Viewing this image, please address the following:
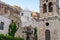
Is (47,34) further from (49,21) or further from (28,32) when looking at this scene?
(28,32)

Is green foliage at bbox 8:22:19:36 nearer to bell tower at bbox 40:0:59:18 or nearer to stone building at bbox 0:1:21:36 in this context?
stone building at bbox 0:1:21:36

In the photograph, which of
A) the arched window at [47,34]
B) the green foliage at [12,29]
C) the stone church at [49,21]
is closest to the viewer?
the stone church at [49,21]

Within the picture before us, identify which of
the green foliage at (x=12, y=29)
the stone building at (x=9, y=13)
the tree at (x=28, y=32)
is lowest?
the tree at (x=28, y=32)

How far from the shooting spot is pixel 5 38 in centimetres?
3403

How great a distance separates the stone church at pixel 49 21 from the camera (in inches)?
1437

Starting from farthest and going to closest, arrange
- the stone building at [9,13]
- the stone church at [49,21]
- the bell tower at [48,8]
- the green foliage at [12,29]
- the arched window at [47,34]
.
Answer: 1. the stone building at [9,13]
2. the green foliage at [12,29]
3. the bell tower at [48,8]
4. the arched window at [47,34]
5. the stone church at [49,21]

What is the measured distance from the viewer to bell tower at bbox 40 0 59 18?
37.8 m

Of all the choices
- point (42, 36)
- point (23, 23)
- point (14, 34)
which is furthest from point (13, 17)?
point (42, 36)

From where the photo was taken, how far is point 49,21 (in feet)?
123

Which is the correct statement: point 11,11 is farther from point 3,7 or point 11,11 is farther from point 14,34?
point 14,34

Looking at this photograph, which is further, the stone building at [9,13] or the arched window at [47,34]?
the stone building at [9,13]

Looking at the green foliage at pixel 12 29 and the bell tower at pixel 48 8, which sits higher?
the bell tower at pixel 48 8

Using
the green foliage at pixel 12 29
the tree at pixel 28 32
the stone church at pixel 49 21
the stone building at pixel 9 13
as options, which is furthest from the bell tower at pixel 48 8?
the stone building at pixel 9 13

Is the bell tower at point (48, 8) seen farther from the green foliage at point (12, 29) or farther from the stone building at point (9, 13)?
the stone building at point (9, 13)
